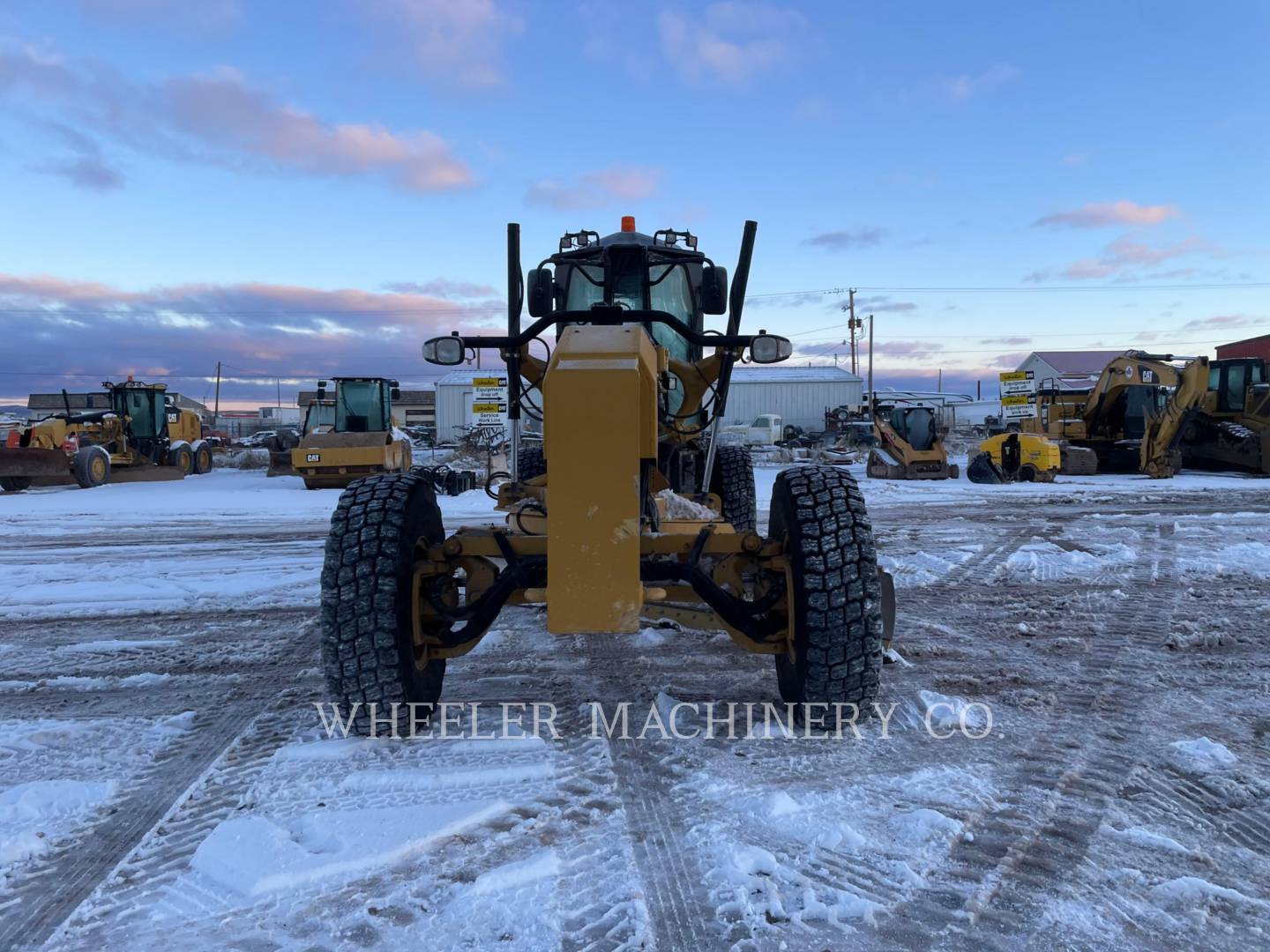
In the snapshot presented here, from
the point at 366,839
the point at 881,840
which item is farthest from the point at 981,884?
the point at 366,839

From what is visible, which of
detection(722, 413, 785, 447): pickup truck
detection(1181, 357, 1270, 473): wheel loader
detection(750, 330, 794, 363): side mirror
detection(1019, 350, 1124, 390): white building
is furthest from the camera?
detection(1019, 350, 1124, 390): white building

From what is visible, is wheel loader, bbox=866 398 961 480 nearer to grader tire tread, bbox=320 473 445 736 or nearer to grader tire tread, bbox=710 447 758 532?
grader tire tread, bbox=710 447 758 532

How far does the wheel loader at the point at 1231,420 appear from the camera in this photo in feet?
57.2

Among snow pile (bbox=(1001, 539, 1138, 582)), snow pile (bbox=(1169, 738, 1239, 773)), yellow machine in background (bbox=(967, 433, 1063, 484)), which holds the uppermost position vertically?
yellow machine in background (bbox=(967, 433, 1063, 484))

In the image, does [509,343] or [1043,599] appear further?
[1043,599]

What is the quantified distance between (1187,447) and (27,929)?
22.2m

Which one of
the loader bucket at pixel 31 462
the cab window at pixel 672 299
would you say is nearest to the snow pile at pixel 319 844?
the cab window at pixel 672 299

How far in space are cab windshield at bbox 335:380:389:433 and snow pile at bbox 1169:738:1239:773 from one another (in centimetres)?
1680

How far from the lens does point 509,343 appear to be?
3.96m

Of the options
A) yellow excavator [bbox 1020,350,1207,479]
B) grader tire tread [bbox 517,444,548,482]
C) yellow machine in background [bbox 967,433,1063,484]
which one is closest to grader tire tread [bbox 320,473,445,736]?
grader tire tread [bbox 517,444,548,482]

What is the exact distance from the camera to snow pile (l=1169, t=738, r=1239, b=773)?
2951 mm

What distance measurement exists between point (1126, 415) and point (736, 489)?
657 inches

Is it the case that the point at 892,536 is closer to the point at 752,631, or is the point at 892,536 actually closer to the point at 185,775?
the point at 752,631

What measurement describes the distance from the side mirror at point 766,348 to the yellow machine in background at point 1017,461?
14.7 metres
